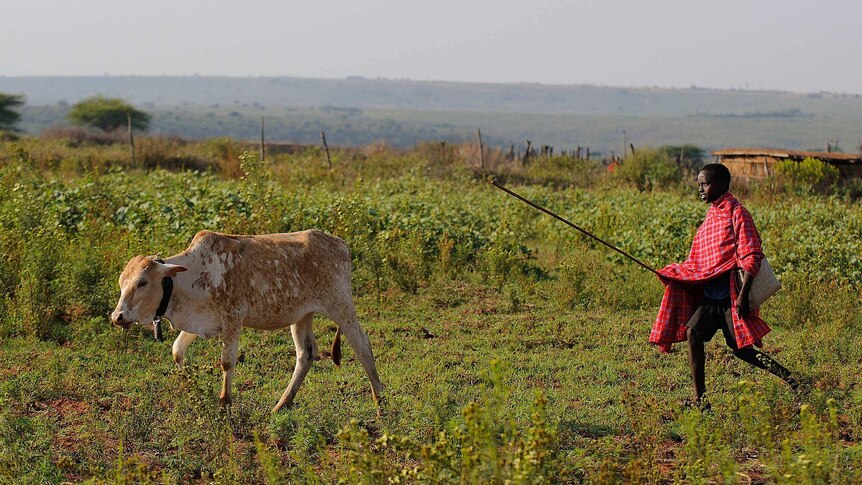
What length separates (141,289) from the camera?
254 inches

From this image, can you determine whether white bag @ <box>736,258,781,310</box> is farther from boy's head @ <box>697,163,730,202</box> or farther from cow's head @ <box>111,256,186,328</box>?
cow's head @ <box>111,256,186,328</box>

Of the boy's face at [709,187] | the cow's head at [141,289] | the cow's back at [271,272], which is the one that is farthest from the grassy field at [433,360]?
the boy's face at [709,187]

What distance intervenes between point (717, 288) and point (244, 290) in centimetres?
327

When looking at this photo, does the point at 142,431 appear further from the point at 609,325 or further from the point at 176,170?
the point at 176,170

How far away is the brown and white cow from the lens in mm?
6508

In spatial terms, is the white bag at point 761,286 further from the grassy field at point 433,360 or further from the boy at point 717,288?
the grassy field at point 433,360

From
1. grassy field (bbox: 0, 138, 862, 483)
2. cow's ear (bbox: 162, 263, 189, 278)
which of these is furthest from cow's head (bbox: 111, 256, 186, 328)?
grassy field (bbox: 0, 138, 862, 483)

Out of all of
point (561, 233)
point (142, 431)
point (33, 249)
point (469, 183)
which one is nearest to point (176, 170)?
point (469, 183)

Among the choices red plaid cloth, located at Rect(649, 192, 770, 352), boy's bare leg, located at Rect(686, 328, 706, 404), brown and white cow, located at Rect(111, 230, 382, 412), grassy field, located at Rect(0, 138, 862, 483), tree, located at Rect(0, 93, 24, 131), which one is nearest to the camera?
grassy field, located at Rect(0, 138, 862, 483)

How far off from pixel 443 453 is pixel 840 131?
18893cm

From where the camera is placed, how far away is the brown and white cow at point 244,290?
6508mm

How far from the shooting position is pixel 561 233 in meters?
15.6

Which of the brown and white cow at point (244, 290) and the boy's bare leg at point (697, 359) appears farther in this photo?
the boy's bare leg at point (697, 359)

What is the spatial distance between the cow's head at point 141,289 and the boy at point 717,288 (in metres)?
3.43
